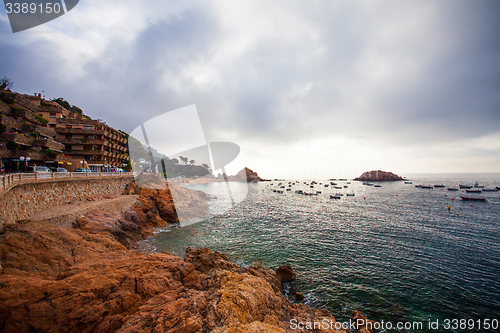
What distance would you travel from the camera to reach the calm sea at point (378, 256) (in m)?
11.8

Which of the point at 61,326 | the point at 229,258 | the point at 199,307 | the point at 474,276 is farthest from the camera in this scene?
the point at 229,258

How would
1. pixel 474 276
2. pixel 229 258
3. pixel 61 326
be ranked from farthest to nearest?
pixel 229 258 → pixel 474 276 → pixel 61 326

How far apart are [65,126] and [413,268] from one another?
6384 centimetres

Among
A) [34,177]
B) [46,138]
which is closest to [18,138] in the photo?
[46,138]

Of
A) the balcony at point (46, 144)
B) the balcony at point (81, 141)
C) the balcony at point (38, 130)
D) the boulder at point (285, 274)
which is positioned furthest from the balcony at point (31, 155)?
the boulder at point (285, 274)

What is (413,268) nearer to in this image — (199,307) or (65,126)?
(199,307)

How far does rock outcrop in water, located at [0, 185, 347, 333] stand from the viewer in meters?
6.50

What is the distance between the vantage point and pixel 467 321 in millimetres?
10602

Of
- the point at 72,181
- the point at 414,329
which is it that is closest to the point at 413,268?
the point at 414,329

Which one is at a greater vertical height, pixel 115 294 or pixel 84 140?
pixel 84 140

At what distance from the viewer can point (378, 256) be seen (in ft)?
59.8

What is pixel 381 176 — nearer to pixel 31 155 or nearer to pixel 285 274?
pixel 285 274

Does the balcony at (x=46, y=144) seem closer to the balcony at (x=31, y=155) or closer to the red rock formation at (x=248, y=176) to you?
the balcony at (x=31, y=155)

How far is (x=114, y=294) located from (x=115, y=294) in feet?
0.12
